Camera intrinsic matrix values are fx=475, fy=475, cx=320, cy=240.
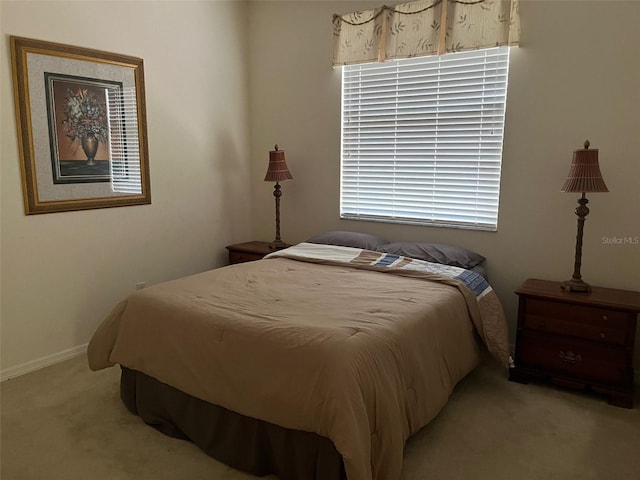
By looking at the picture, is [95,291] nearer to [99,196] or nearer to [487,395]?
[99,196]

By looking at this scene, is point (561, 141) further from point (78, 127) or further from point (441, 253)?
point (78, 127)

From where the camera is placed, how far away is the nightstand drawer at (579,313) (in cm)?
267

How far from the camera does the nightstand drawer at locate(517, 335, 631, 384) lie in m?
2.70

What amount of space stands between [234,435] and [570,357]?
200 cm

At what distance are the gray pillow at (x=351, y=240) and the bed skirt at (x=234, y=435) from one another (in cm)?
180

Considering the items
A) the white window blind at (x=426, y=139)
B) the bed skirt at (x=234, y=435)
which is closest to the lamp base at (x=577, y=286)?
the white window blind at (x=426, y=139)

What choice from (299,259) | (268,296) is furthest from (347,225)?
(268,296)

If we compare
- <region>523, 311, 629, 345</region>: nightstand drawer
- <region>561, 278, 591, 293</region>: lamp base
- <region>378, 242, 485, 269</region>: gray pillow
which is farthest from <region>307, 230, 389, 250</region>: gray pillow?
<region>561, 278, 591, 293</region>: lamp base

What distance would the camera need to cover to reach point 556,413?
2.63m

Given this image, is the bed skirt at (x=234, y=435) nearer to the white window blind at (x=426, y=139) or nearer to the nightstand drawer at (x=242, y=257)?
the nightstand drawer at (x=242, y=257)

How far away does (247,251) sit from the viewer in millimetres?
4230

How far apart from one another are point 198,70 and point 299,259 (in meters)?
1.93

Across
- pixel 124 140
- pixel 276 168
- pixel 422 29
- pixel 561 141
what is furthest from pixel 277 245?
pixel 561 141

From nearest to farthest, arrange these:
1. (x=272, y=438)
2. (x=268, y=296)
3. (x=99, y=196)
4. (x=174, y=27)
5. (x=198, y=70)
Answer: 1. (x=272, y=438)
2. (x=268, y=296)
3. (x=99, y=196)
4. (x=174, y=27)
5. (x=198, y=70)
